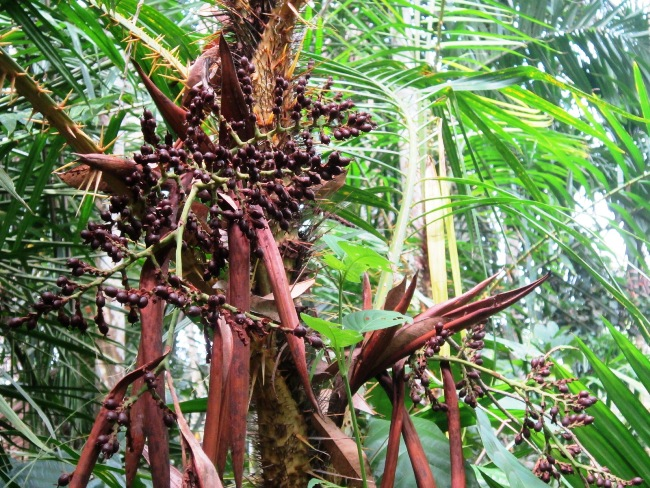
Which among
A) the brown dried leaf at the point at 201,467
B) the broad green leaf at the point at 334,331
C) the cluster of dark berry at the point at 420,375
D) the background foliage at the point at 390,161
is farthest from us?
the background foliage at the point at 390,161

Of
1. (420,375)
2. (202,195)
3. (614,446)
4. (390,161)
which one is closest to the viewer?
(202,195)

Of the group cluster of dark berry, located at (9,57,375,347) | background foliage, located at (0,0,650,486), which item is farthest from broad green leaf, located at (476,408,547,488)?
cluster of dark berry, located at (9,57,375,347)

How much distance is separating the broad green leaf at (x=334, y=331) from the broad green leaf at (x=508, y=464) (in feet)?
0.62

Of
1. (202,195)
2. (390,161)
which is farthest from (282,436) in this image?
(390,161)

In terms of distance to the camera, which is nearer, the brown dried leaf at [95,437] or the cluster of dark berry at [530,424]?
Answer: the brown dried leaf at [95,437]

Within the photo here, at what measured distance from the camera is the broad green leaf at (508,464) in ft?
2.15

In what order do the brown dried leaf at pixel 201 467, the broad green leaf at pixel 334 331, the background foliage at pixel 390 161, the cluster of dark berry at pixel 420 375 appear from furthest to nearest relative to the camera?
the background foliage at pixel 390 161, the cluster of dark berry at pixel 420 375, the broad green leaf at pixel 334 331, the brown dried leaf at pixel 201 467

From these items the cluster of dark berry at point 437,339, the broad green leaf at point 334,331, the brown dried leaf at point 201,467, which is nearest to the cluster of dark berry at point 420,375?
the cluster of dark berry at point 437,339

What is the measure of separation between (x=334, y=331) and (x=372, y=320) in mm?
54

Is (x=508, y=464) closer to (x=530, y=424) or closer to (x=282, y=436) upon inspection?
(x=530, y=424)

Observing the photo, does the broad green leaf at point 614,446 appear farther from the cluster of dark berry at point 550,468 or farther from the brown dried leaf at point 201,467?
the brown dried leaf at point 201,467

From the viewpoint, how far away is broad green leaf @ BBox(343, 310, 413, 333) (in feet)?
2.00

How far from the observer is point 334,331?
584 mm

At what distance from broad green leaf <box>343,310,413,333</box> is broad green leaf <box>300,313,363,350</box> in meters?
0.02
